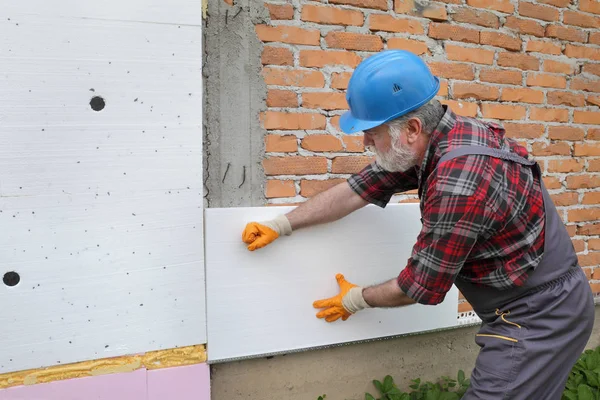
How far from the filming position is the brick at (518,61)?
2.36 metres

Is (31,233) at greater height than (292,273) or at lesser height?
greater

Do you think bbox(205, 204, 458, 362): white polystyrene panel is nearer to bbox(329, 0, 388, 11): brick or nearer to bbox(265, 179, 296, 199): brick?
bbox(265, 179, 296, 199): brick

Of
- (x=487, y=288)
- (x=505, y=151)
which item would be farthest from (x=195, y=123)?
(x=487, y=288)

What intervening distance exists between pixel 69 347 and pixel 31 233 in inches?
17.8

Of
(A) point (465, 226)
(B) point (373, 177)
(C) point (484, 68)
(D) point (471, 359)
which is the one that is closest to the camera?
(A) point (465, 226)

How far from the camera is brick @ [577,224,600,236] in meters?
2.67

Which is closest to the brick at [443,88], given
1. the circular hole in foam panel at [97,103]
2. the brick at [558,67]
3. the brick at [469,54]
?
the brick at [469,54]

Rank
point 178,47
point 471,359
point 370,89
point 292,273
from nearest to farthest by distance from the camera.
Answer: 1. point 370,89
2. point 178,47
3. point 292,273
4. point 471,359

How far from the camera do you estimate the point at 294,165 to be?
199cm

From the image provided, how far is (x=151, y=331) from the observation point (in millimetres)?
1797

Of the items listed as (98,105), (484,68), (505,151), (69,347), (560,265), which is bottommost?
(69,347)

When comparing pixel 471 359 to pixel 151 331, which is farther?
pixel 471 359

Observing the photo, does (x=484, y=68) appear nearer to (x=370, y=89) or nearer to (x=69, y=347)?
(x=370, y=89)

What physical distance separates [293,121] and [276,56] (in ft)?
0.92
